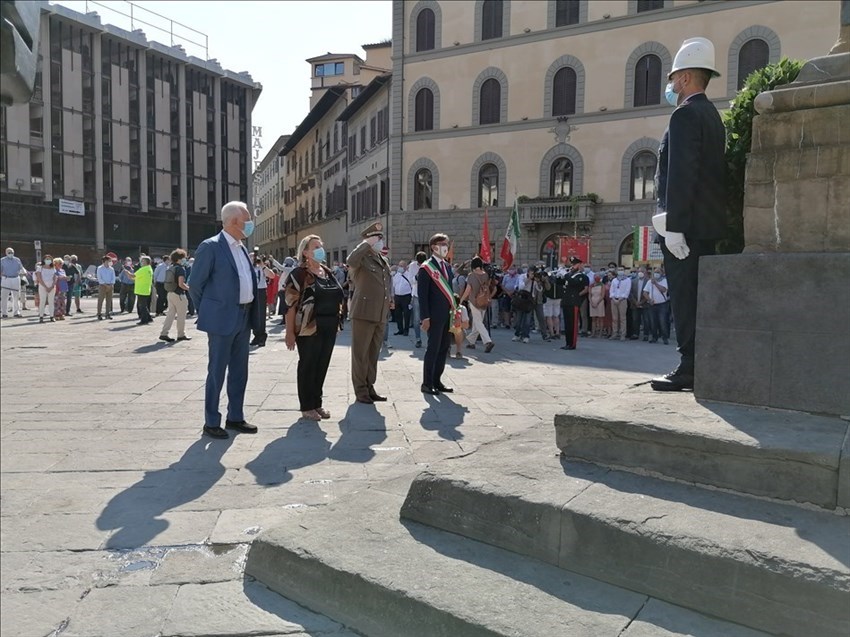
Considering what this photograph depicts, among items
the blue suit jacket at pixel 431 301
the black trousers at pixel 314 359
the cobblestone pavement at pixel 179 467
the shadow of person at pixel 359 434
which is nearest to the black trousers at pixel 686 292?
the cobblestone pavement at pixel 179 467

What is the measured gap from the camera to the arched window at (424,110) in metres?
35.0

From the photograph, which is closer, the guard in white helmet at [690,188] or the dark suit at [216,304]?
the guard in white helmet at [690,188]

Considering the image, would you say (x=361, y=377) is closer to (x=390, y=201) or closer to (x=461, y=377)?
(x=461, y=377)

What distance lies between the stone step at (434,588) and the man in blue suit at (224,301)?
8.64 ft

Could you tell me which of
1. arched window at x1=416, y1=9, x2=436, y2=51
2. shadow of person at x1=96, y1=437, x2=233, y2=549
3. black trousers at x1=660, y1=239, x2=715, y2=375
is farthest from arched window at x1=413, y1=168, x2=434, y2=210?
black trousers at x1=660, y1=239, x2=715, y2=375

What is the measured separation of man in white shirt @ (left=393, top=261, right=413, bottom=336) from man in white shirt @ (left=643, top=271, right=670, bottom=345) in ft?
19.1

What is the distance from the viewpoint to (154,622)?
268 cm

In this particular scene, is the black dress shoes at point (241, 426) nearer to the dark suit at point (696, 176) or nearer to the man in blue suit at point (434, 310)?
the man in blue suit at point (434, 310)

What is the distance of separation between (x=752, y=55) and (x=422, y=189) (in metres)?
16.3

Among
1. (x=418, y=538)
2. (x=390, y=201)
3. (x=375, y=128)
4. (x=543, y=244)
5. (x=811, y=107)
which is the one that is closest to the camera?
(x=418, y=538)

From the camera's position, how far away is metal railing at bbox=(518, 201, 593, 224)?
30.3 metres

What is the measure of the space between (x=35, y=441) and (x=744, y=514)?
5141mm

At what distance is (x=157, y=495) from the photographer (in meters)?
4.18

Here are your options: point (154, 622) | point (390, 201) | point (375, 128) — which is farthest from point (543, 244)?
point (154, 622)
